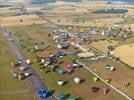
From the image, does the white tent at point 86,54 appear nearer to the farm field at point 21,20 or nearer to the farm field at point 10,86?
the farm field at point 10,86

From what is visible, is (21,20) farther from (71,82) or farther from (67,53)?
(71,82)

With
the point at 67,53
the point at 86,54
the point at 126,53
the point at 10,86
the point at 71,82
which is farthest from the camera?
the point at 67,53

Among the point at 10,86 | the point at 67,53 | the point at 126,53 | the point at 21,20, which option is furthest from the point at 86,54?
the point at 21,20

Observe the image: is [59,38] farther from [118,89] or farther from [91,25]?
[118,89]

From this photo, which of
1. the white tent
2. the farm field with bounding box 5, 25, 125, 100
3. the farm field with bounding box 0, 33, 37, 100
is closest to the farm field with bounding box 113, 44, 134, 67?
the white tent

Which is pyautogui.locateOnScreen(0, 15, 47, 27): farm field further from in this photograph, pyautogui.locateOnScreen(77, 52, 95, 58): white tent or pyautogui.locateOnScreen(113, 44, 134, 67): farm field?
pyautogui.locateOnScreen(77, 52, 95, 58): white tent

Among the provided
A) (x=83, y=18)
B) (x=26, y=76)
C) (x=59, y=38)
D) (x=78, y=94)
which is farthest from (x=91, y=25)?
(x=78, y=94)

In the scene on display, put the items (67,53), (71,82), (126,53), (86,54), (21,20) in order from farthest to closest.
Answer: (21,20), (67,53), (126,53), (86,54), (71,82)

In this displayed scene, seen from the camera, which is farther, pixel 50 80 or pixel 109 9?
pixel 109 9

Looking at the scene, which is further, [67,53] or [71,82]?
[67,53]

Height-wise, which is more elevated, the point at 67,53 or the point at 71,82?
the point at 67,53

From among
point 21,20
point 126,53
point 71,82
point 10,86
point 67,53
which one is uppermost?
point 21,20
